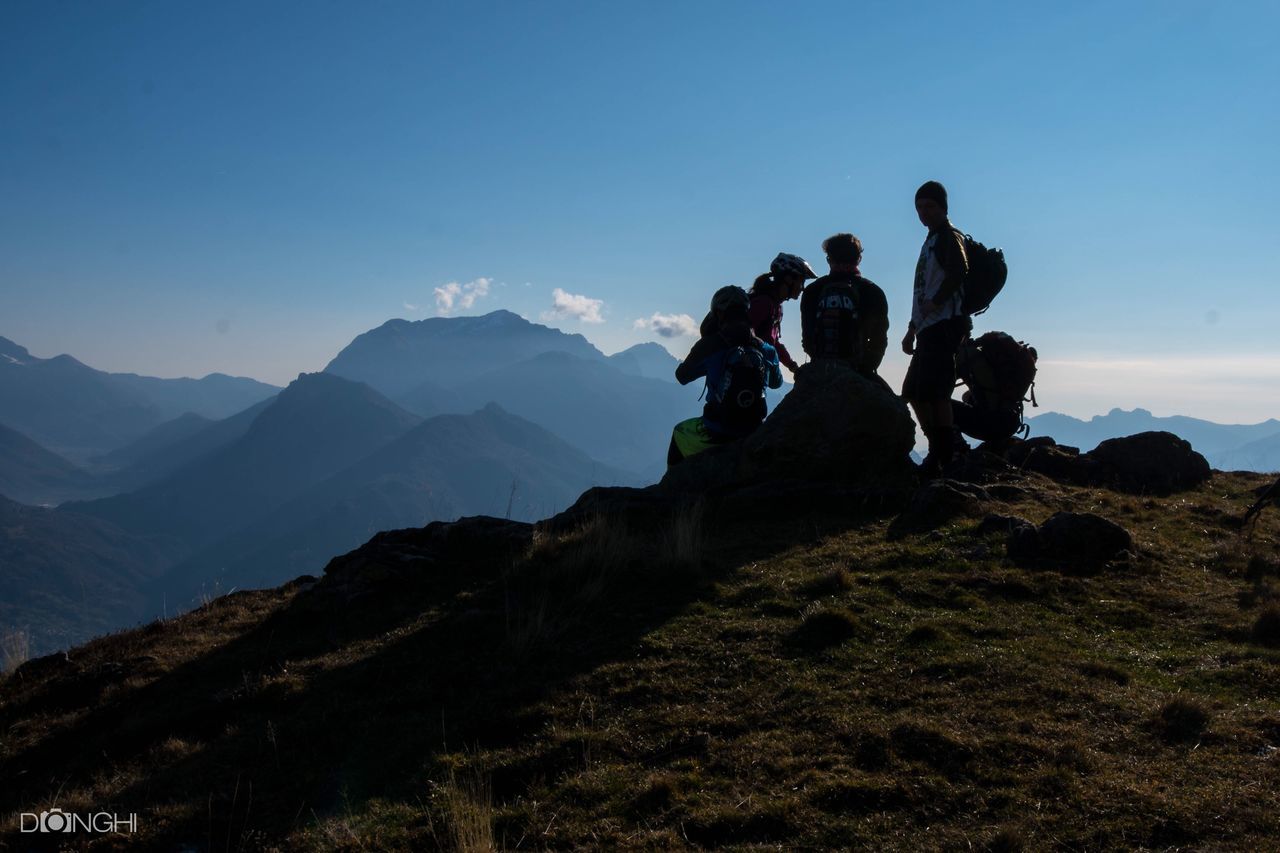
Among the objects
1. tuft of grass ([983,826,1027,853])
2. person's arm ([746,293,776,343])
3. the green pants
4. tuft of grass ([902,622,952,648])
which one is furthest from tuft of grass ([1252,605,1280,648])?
the green pants

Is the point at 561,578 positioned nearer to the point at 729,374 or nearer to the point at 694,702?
the point at 694,702

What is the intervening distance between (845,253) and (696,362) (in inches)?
98.6

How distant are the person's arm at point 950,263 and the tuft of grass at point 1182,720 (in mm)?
5566

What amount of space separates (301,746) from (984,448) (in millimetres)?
10432

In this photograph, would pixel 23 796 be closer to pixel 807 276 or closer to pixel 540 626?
pixel 540 626

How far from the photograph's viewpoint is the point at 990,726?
449 cm

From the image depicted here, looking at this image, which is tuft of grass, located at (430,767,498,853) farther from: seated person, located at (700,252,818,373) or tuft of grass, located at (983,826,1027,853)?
seated person, located at (700,252,818,373)

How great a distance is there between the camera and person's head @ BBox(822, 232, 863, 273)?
10.4 metres

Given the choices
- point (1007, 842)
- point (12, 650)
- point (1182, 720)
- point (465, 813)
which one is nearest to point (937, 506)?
point (1182, 720)

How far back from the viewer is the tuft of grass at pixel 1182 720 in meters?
4.33

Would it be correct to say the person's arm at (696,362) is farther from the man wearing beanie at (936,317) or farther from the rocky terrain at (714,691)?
the man wearing beanie at (936,317)

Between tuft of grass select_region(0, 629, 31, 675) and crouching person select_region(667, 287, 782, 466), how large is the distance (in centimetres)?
743

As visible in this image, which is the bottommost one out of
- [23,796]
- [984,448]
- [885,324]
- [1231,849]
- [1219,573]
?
[23,796]

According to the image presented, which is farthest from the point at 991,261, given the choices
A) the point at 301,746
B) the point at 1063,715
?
the point at 301,746
